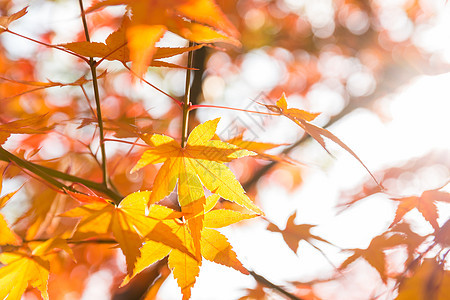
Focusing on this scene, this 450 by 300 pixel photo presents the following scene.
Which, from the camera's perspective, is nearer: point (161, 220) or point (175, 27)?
point (175, 27)

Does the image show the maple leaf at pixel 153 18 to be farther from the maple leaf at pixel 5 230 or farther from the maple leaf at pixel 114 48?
the maple leaf at pixel 5 230

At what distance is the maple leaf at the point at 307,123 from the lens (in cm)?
51

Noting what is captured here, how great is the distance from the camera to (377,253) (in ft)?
2.50

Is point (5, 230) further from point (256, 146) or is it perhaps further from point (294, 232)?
point (294, 232)

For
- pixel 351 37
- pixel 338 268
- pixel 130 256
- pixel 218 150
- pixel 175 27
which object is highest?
pixel 351 37

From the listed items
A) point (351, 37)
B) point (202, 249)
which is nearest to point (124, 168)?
point (202, 249)

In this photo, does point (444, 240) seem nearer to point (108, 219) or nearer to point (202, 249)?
point (202, 249)

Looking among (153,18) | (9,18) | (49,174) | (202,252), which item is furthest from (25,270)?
(153,18)

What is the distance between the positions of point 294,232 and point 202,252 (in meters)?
0.30

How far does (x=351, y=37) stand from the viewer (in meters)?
2.90

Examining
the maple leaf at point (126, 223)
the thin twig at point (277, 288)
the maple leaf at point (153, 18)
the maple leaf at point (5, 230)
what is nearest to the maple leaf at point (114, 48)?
the maple leaf at point (153, 18)

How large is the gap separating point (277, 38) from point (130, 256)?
2755 mm

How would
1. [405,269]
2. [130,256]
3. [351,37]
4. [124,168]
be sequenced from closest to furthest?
[130,256] → [405,269] → [124,168] → [351,37]

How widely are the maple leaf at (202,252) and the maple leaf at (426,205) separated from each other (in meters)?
0.31
